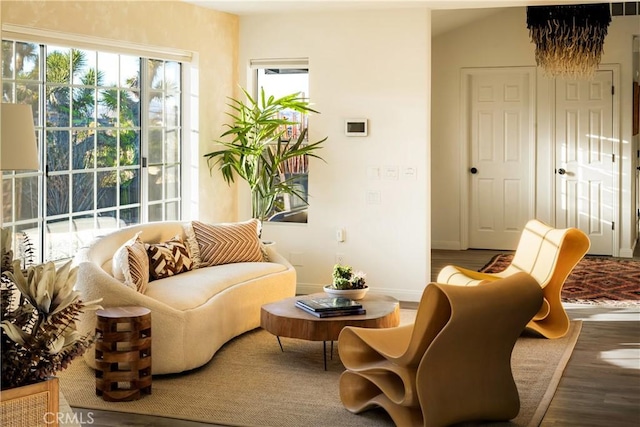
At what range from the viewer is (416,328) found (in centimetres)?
369

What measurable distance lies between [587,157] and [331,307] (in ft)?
17.8

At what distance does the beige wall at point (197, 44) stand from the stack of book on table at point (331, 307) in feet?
7.31

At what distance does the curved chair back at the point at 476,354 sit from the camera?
363 cm

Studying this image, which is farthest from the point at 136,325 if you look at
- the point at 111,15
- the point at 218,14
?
the point at 218,14

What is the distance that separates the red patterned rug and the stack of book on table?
2.78m

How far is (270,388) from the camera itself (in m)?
4.55

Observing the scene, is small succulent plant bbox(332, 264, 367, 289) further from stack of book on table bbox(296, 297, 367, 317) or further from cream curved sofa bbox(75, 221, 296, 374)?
cream curved sofa bbox(75, 221, 296, 374)

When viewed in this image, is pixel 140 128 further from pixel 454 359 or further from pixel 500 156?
pixel 500 156

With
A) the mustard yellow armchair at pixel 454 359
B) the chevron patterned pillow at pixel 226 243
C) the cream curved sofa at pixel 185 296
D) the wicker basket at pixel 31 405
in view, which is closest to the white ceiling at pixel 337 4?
the chevron patterned pillow at pixel 226 243

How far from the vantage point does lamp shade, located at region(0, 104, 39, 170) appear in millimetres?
3578

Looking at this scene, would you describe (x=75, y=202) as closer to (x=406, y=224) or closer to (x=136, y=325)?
(x=136, y=325)

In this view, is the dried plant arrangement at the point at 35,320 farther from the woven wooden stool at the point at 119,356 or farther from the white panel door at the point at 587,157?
the white panel door at the point at 587,157

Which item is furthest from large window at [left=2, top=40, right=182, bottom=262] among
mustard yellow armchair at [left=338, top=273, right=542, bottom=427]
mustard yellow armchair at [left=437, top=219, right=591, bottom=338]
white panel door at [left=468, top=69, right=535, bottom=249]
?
white panel door at [left=468, top=69, right=535, bottom=249]

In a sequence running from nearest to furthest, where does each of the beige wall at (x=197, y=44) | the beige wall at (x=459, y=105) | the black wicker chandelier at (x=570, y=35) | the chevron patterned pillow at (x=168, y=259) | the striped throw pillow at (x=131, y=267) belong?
1. the striped throw pillow at (x=131, y=267)
2. the chevron patterned pillow at (x=168, y=259)
3. the beige wall at (x=197, y=44)
4. the black wicker chandelier at (x=570, y=35)
5. the beige wall at (x=459, y=105)
